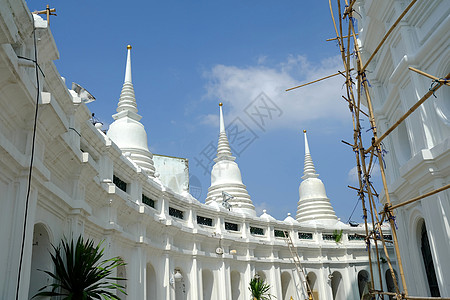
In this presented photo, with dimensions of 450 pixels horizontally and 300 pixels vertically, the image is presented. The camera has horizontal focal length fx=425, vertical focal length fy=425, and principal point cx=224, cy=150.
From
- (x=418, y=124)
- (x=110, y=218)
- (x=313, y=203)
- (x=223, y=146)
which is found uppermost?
(x=223, y=146)

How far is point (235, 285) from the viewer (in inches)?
1131

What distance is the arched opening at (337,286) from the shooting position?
35969 millimetres

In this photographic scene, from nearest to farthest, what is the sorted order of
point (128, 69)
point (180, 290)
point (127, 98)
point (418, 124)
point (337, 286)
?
point (418, 124), point (180, 290), point (127, 98), point (128, 69), point (337, 286)

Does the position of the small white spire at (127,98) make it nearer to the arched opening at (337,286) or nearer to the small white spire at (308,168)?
the arched opening at (337,286)

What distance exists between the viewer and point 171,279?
2111 cm

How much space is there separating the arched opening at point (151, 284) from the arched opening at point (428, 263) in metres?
12.1

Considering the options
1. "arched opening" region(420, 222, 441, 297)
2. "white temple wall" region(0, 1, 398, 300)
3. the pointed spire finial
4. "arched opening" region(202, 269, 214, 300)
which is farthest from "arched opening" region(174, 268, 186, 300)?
"arched opening" region(420, 222, 441, 297)

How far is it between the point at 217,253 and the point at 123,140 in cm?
899

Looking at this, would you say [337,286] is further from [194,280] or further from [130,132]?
[130,132]

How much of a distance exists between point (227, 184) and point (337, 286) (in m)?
13.0

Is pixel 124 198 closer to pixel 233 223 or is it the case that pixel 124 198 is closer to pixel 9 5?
pixel 9 5

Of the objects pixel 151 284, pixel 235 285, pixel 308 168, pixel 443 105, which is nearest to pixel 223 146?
pixel 308 168

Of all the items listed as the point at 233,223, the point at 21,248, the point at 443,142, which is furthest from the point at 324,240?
the point at 21,248

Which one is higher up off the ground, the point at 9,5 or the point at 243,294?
the point at 9,5
